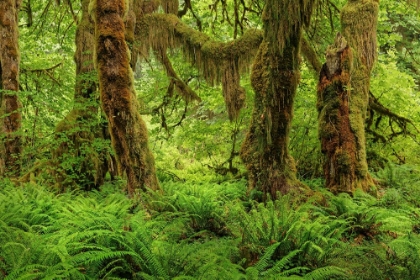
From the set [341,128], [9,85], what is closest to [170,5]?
[9,85]

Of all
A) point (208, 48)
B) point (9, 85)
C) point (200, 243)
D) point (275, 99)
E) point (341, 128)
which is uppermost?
point (208, 48)

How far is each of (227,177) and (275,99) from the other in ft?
17.2

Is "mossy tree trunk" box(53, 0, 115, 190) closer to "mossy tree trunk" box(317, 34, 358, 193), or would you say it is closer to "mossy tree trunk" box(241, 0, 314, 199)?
"mossy tree trunk" box(241, 0, 314, 199)

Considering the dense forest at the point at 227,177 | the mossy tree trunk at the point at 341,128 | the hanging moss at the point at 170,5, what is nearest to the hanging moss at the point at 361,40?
the dense forest at the point at 227,177

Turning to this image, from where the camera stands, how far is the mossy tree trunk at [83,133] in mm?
7754

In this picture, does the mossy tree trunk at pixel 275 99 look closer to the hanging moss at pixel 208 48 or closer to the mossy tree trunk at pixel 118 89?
the hanging moss at pixel 208 48

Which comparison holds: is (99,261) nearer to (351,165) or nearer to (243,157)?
(243,157)

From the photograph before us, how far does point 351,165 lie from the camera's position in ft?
23.8

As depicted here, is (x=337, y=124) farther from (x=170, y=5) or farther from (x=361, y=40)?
(x=170, y=5)

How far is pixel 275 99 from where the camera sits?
246 inches

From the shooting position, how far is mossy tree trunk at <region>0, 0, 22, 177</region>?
8.17 meters

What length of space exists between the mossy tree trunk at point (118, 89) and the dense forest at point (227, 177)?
22mm

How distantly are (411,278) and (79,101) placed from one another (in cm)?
683

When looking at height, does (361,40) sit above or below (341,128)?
above
